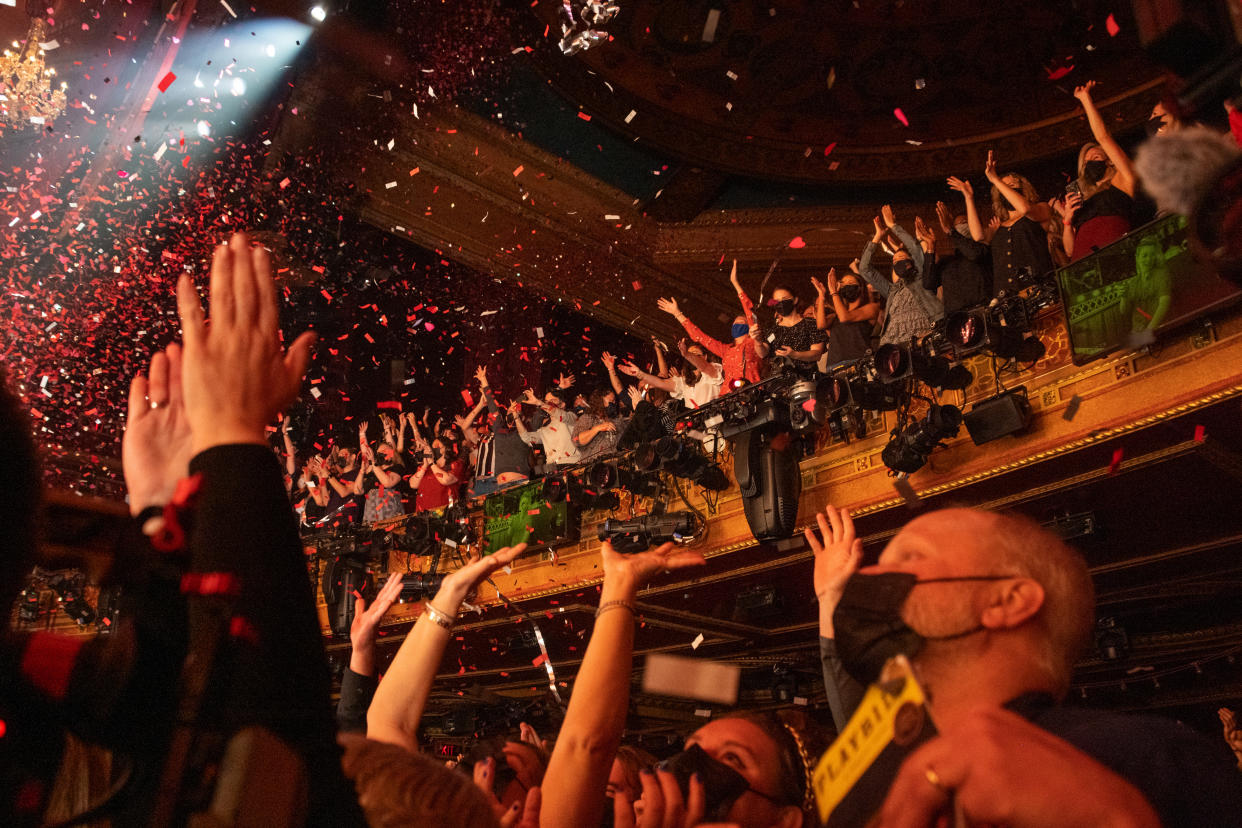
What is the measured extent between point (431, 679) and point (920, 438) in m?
3.25

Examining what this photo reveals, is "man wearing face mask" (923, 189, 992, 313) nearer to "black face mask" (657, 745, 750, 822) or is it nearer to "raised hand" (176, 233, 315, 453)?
"black face mask" (657, 745, 750, 822)

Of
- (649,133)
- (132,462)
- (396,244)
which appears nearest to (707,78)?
(649,133)

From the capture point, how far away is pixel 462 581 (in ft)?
6.77

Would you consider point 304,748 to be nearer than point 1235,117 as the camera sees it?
Yes

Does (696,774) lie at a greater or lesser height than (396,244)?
lesser

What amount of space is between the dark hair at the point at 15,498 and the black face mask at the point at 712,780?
3.64 ft

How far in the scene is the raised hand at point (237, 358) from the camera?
31.7 inches

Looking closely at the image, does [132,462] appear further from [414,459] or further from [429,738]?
[429,738]

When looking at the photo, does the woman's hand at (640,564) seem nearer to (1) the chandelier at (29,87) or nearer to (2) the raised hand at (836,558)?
(2) the raised hand at (836,558)

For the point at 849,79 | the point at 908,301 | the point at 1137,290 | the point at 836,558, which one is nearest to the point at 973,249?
the point at 908,301

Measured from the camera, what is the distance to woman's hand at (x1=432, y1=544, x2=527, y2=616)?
1.97m

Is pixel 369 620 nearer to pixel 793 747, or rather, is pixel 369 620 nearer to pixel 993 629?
pixel 793 747

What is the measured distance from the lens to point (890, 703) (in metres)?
0.90

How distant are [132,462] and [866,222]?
371 inches
